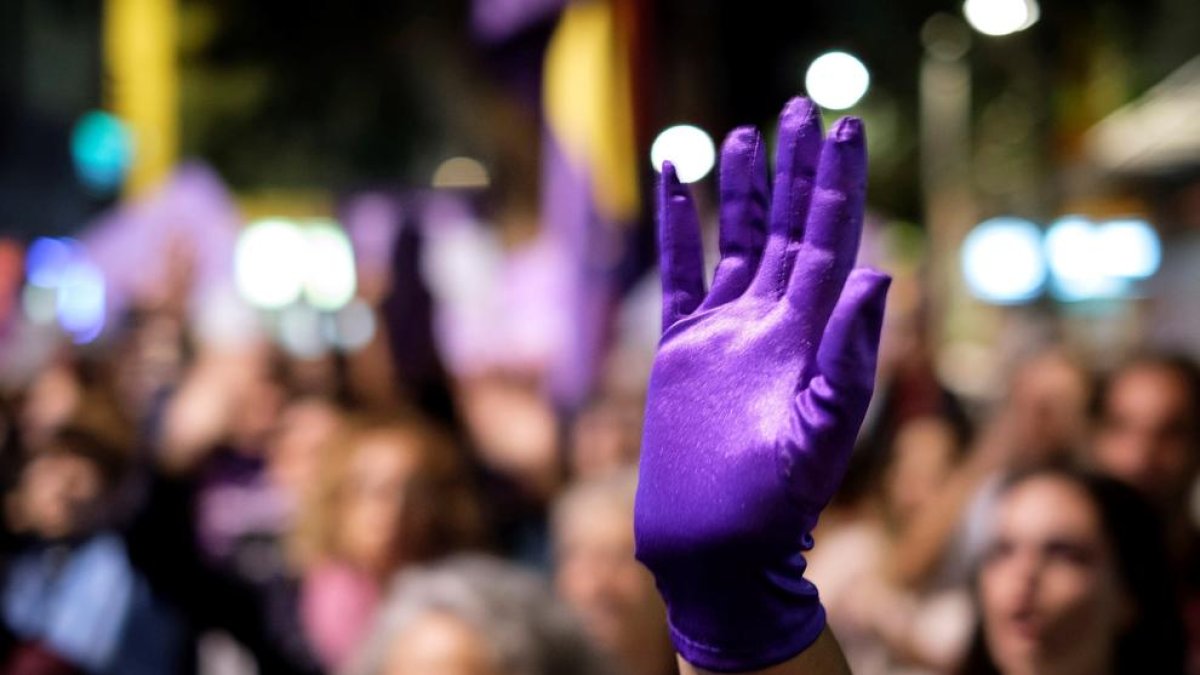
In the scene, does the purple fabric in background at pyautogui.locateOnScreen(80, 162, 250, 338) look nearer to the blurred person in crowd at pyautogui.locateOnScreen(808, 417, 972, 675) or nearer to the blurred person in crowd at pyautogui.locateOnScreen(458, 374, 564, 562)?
the blurred person in crowd at pyautogui.locateOnScreen(458, 374, 564, 562)

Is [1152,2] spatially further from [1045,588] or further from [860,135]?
[860,135]

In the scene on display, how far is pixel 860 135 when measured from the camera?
1.50m

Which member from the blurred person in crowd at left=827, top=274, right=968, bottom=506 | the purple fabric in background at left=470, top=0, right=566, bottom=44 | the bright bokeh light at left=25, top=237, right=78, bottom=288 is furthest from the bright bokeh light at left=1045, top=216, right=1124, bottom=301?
the purple fabric in background at left=470, top=0, right=566, bottom=44

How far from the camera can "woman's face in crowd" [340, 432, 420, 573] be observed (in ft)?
13.9

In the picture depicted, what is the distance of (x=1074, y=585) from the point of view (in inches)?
116

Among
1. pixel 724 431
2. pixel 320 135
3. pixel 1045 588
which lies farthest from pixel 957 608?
pixel 320 135

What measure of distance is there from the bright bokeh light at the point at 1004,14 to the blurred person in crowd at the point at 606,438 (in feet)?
28.8

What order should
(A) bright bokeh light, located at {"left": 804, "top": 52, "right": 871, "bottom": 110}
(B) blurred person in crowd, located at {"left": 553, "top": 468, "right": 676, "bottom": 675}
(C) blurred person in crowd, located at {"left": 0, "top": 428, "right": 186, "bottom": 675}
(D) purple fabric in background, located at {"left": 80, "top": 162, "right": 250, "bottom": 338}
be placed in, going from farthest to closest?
1. (A) bright bokeh light, located at {"left": 804, "top": 52, "right": 871, "bottom": 110}
2. (D) purple fabric in background, located at {"left": 80, "top": 162, "right": 250, "bottom": 338}
3. (C) blurred person in crowd, located at {"left": 0, "top": 428, "right": 186, "bottom": 675}
4. (B) blurred person in crowd, located at {"left": 553, "top": 468, "right": 676, "bottom": 675}

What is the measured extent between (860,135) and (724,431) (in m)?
0.30

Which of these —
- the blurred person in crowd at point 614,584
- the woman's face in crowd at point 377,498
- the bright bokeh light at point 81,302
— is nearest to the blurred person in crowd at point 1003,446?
the blurred person in crowd at point 614,584

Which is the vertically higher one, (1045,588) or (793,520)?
(793,520)

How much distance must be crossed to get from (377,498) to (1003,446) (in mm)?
1632

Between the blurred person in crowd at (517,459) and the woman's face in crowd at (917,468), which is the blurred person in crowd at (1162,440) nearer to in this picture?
the woman's face in crowd at (917,468)

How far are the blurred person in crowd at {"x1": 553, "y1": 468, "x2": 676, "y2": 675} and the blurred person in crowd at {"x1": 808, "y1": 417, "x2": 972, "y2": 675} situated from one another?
0.44m
